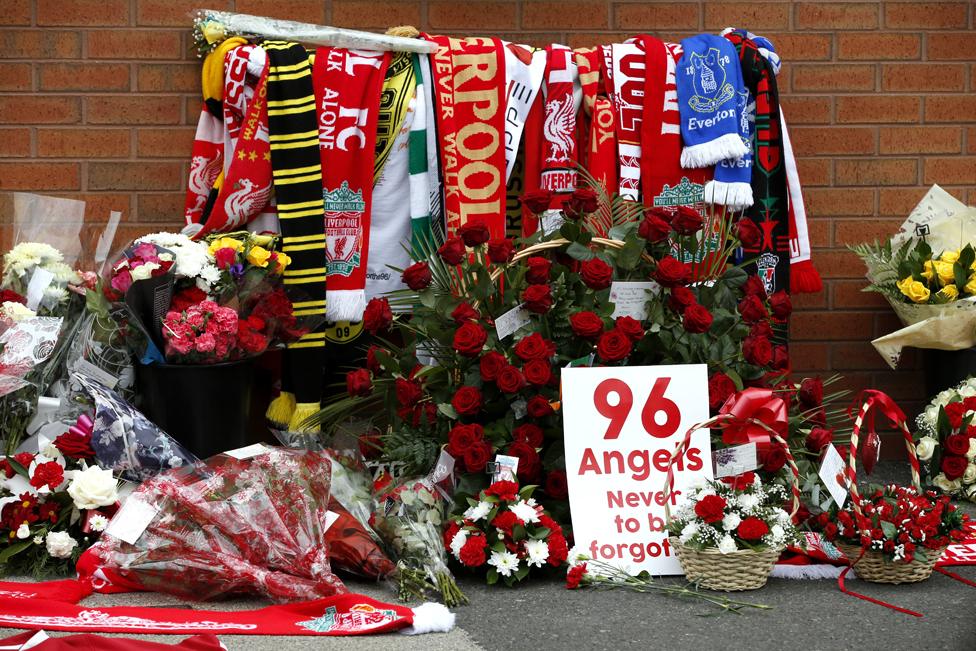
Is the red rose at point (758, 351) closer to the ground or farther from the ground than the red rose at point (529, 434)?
farther from the ground

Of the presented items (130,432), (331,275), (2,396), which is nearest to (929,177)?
(331,275)

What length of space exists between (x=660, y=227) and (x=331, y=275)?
1.19 m

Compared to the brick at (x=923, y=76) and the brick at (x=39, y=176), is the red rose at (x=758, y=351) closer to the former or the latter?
the brick at (x=923, y=76)

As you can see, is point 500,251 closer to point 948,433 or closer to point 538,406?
point 538,406

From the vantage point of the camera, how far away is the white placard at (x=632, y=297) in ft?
10.1

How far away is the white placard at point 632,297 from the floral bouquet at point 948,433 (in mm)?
1016

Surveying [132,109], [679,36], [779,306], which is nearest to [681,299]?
[779,306]

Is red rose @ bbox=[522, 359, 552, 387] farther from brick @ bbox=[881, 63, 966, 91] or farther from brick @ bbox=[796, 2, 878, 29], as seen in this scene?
brick @ bbox=[881, 63, 966, 91]

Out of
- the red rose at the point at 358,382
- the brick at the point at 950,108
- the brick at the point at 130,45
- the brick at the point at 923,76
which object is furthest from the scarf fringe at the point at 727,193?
the brick at the point at 130,45

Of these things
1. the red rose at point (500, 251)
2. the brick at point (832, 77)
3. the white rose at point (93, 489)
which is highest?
the brick at point (832, 77)

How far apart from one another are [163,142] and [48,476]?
61.8 inches

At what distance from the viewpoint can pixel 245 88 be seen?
3625mm

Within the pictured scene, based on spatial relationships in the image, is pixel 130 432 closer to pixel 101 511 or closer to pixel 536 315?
pixel 101 511

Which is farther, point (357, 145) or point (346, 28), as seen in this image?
point (346, 28)
